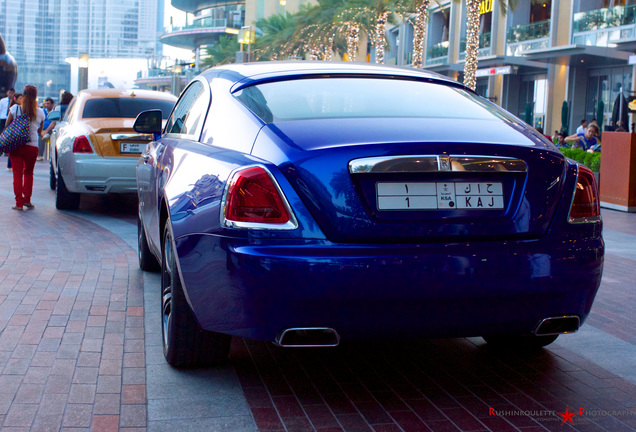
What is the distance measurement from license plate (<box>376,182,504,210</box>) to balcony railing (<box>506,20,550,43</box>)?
3869cm

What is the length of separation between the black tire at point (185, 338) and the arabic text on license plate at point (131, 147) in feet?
20.6

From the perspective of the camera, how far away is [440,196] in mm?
3297

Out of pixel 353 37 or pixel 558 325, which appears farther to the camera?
pixel 353 37

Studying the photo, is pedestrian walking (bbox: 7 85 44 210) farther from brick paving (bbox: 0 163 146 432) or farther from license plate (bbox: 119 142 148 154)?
brick paving (bbox: 0 163 146 432)

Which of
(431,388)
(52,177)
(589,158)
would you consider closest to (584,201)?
(431,388)

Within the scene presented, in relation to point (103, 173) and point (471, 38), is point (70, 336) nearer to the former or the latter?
point (103, 173)

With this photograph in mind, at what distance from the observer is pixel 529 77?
44469 mm

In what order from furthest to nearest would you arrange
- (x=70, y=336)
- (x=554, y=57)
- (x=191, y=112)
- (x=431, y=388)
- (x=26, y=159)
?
(x=554, y=57) < (x=26, y=159) < (x=191, y=112) < (x=70, y=336) < (x=431, y=388)

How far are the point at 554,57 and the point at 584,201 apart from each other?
34.4 metres

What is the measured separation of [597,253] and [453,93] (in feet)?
4.09

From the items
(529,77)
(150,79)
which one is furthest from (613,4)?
(150,79)

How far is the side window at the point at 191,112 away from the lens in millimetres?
4457

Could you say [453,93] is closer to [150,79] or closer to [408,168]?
[408,168]

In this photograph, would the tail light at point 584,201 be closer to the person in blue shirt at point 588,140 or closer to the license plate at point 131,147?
the license plate at point 131,147
